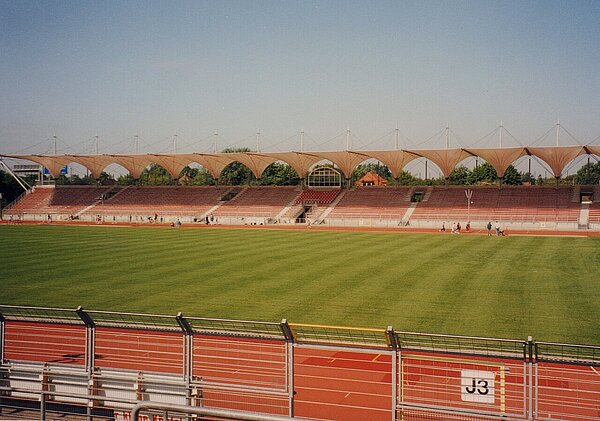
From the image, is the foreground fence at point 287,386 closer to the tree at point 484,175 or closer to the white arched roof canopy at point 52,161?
the white arched roof canopy at point 52,161

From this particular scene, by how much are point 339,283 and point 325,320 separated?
6303 mm

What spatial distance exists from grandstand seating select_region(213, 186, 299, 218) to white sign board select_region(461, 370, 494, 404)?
61225 mm

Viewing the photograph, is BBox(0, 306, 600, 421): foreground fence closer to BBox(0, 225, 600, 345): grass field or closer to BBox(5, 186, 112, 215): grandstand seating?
BBox(0, 225, 600, 345): grass field

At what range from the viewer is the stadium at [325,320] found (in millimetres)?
8688

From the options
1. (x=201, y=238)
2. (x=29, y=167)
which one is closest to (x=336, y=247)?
(x=201, y=238)

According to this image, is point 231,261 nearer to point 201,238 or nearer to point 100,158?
point 201,238

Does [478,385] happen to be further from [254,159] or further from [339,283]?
[254,159]

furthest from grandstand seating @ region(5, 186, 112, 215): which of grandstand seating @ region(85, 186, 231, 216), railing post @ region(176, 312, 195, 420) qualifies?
railing post @ region(176, 312, 195, 420)

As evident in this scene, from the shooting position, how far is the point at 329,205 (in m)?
71.1

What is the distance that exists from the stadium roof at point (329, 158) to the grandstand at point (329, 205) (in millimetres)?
2997

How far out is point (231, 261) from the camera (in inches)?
1151

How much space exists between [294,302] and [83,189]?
7681 centimetres

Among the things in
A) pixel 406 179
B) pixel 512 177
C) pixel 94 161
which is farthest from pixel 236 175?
pixel 512 177

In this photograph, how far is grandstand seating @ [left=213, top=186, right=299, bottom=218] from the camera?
70.8 meters
